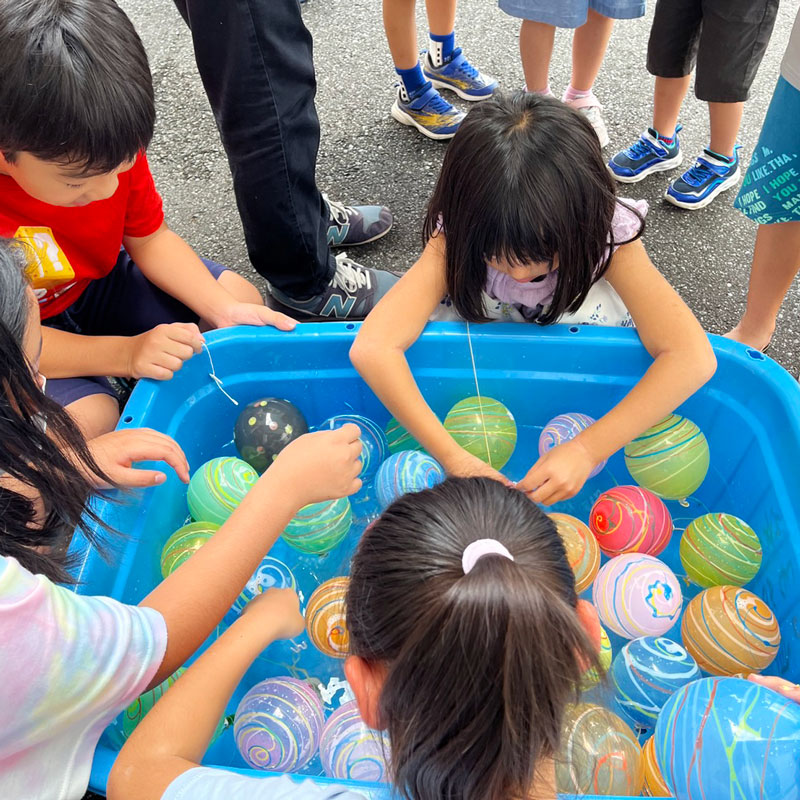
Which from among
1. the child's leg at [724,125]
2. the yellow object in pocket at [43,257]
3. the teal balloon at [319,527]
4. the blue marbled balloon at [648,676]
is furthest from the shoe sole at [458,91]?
the blue marbled balloon at [648,676]

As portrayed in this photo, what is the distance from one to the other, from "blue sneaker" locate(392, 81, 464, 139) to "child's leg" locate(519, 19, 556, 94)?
241mm

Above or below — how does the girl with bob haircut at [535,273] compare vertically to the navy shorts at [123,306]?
above

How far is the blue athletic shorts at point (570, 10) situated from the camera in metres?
1.83

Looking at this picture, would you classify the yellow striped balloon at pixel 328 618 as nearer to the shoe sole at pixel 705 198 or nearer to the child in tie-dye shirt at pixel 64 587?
the child in tie-dye shirt at pixel 64 587

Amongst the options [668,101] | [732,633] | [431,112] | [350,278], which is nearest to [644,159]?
[668,101]

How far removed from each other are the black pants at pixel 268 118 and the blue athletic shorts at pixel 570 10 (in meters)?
0.72

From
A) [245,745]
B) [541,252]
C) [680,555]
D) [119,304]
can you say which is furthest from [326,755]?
[119,304]

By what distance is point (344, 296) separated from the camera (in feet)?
5.79

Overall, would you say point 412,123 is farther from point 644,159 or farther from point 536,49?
point 644,159

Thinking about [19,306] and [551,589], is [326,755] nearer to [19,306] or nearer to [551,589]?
[551,589]

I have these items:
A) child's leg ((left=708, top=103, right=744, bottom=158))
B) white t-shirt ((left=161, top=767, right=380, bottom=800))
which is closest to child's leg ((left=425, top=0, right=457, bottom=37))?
child's leg ((left=708, top=103, right=744, bottom=158))

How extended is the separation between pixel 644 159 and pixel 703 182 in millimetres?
180

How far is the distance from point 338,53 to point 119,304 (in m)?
1.51

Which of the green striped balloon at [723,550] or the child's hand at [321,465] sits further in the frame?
the green striped balloon at [723,550]
